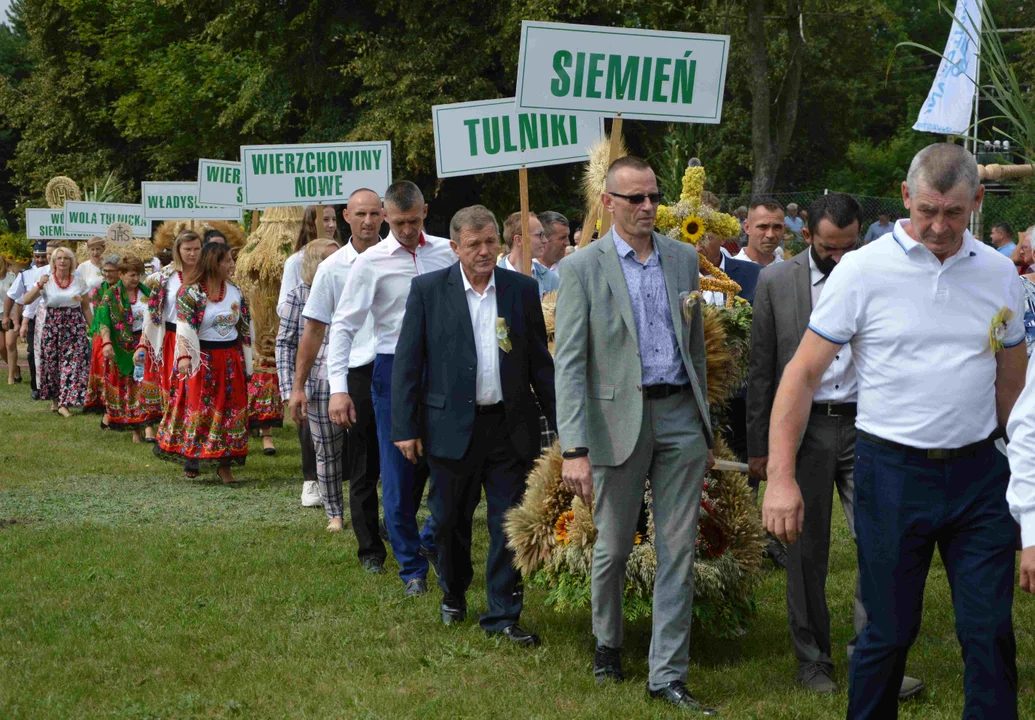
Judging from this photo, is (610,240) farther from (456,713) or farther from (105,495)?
(105,495)

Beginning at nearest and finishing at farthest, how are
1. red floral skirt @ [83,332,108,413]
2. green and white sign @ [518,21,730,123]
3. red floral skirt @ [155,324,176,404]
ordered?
1. green and white sign @ [518,21,730,123]
2. red floral skirt @ [155,324,176,404]
3. red floral skirt @ [83,332,108,413]

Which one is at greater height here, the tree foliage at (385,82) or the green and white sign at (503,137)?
the tree foliage at (385,82)

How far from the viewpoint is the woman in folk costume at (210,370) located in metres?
11.8

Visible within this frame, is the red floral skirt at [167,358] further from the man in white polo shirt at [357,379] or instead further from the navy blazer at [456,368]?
the navy blazer at [456,368]

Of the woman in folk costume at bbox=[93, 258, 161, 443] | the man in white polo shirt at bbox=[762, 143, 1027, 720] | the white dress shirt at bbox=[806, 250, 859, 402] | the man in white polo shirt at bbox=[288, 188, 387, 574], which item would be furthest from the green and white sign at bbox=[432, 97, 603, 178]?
the woman in folk costume at bbox=[93, 258, 161, 443]

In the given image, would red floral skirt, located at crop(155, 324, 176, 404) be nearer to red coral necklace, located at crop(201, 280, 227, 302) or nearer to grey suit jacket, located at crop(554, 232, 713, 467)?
red coral necklace, located at crop(201, 280, 227, 302)

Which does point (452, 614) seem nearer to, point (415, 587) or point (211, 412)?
point (415, 587)

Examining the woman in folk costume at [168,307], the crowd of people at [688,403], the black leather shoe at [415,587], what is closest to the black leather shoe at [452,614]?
the crowd of people at [688,403]

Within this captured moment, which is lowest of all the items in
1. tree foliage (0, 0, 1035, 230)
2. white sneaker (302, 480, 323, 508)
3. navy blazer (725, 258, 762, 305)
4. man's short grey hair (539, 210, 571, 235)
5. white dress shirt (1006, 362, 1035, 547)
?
white sneaker (302, 480, 323, 508)

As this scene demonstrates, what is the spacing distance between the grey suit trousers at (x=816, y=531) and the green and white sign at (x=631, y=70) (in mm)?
1916

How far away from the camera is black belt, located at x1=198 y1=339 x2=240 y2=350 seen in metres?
12.0

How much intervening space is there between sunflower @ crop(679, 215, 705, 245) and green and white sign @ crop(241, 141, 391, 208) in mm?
5071

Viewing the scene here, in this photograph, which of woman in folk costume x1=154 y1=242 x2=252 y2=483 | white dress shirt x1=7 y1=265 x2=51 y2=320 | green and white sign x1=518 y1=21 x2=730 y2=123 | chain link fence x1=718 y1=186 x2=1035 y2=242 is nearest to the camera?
green and white sign x1=518 y1=21 x2=730 y2=123

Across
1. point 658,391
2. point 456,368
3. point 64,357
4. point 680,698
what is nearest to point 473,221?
point 456,368
